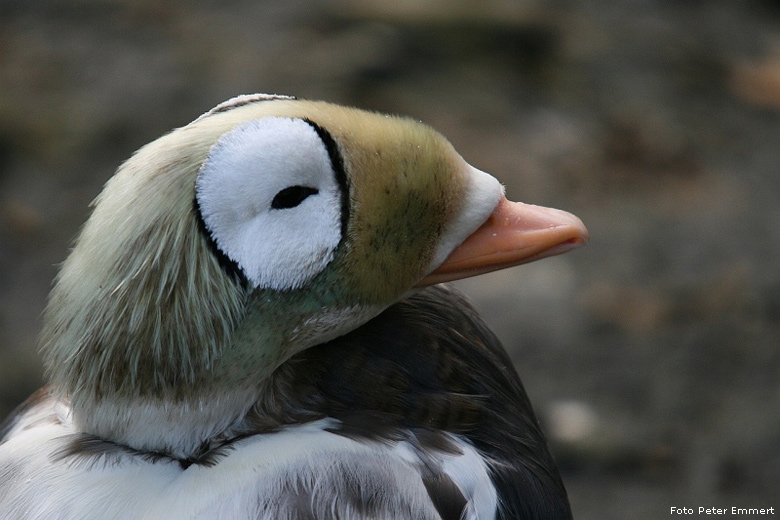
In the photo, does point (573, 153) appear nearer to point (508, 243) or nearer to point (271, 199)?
point (508, 243)

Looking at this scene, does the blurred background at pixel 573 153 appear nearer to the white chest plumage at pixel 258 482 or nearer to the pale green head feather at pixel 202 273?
the white chest plumage at pixel 258 482

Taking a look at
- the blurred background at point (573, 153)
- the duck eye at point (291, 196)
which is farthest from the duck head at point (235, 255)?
the blurred background at point (573, 153)

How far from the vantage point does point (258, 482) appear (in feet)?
3.64

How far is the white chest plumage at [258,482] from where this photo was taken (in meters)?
1.10

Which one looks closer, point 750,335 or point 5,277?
point 750,335

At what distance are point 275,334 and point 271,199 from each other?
0.55 feet

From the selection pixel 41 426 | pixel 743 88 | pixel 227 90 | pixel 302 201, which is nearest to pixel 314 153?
pixel 302 201

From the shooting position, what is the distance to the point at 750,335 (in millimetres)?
2910

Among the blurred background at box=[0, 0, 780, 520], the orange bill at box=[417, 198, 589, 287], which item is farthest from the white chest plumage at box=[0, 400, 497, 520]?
the blurred background at box=[0, 0, 780, 520]

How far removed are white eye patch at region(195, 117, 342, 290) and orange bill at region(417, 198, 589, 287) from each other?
0.20 meters

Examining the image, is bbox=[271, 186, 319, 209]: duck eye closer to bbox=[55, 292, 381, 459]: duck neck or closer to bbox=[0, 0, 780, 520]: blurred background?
bbox=[55, 292, 381, 459]: duck neck

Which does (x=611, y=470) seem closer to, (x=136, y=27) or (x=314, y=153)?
(x=314, y=153)

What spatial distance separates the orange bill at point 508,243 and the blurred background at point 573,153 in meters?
1.58

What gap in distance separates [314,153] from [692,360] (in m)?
2.17
